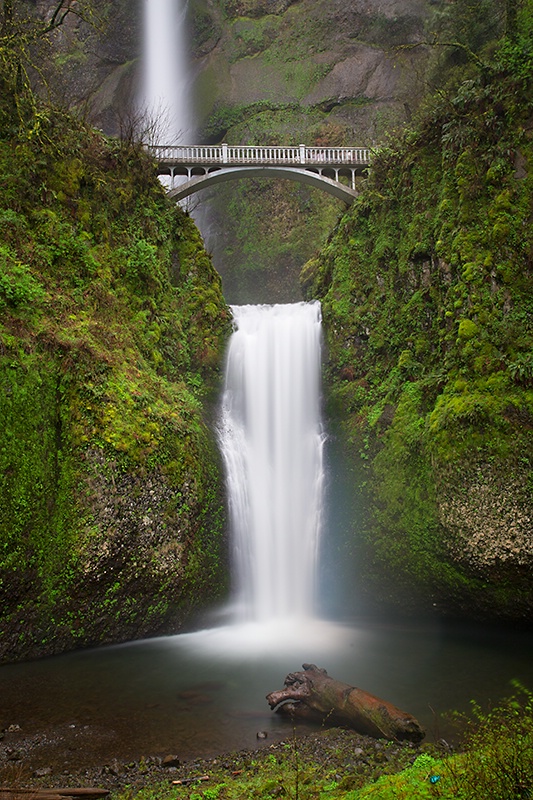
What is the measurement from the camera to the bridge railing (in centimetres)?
1836

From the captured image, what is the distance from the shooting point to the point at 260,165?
18828 mm

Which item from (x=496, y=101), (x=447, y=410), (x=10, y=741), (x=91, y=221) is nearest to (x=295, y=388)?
(x=447, y=410)

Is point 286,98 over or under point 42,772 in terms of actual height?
over

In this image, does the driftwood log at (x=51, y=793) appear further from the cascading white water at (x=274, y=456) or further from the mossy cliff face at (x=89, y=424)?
the cascading white water at (x=274, y=456)

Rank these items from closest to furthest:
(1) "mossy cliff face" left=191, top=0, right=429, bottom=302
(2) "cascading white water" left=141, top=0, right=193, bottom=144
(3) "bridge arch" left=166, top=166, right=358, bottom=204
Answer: (3) "bridge arch" left=166, top=166, right=358, bottom=204, (1) "mossy cliff face" left=191, top=0, right=429, bottom=302, (2) "cascading white water" left=141, top=0, right=193, bottom=144

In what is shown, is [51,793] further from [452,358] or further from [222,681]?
[452,358]

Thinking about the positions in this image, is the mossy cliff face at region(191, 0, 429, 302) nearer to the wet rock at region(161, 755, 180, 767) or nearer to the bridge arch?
the bridge arch

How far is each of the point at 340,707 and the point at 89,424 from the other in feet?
18.4

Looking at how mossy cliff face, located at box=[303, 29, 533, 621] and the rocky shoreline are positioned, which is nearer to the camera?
the rocky shoreline

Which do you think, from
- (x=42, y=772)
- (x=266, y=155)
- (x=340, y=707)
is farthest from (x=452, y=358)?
(x=266, y=155)

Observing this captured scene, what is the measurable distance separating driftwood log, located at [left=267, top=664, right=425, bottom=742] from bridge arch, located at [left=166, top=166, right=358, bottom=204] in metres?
15.8

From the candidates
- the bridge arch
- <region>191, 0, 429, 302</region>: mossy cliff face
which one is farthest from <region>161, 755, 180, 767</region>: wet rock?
<region>191, 0, 429, 302</region>: mossy cliff face

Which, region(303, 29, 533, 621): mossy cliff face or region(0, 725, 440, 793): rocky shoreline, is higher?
Answer: region(303, 29, 533, 621): mossy cliff face

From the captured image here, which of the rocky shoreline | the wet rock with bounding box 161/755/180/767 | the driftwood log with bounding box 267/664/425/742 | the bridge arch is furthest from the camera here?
the bridge arch
